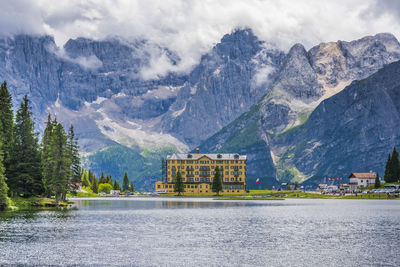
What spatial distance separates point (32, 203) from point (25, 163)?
12247 mm

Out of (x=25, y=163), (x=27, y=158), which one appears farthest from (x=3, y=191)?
(x=27, y=158)

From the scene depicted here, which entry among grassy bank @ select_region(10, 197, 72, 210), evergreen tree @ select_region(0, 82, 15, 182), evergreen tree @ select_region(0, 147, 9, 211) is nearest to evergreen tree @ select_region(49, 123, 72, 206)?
grassy bank @ select_region(10, 197, 72, 210)

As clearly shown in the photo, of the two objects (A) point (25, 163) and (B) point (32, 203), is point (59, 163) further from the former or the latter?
(B) point (32, 203)

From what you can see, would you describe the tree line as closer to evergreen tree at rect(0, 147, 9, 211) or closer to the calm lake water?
evergreen tree at rect(0, 147, 9, 211)

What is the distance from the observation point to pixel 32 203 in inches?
5984

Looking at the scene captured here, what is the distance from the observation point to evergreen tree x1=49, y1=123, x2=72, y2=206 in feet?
509

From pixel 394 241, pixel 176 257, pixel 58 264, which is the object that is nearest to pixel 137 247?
pixel 176 257

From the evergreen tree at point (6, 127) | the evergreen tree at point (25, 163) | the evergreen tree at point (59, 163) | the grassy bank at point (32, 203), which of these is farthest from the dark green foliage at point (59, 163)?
the evergreen tree at point (6, 127)

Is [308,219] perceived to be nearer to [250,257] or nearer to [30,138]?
[250,257]

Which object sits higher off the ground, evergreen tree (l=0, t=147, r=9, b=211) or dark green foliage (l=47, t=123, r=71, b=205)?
dark green foliage (l=47, t=123, r=71, b=205)

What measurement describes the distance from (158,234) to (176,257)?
22.8 meters

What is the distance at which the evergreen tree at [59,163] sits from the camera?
509 ft

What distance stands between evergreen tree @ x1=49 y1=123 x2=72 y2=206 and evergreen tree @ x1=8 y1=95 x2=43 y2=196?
4118 millimetres

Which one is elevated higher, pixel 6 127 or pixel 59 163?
pixel 6 127
